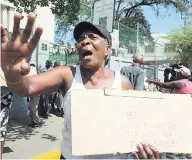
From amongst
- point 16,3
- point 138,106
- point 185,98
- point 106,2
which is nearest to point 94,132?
point 138,106

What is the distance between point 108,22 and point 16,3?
174 cm

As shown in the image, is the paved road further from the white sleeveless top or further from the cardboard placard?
the cardboard placard

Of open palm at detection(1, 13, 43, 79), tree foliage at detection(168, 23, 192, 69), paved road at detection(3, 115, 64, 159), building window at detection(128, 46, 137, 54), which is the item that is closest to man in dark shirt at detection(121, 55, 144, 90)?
paved road at detection(3, 115, 64, 159)

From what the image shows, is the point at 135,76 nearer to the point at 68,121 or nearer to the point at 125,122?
the point at 68,121

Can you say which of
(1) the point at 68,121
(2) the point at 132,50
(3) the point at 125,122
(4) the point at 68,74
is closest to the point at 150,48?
(2) the point at 132,50

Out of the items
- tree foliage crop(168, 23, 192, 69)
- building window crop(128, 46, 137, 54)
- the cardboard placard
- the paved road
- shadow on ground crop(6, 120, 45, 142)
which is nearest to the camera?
the cardboard placard

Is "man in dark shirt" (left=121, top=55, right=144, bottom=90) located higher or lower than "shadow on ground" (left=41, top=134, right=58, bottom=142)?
higher

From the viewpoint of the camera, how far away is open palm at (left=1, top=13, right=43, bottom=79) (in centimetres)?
167

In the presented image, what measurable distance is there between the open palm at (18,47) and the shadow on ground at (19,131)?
5.17m

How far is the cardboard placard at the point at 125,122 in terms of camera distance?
1.87 metres

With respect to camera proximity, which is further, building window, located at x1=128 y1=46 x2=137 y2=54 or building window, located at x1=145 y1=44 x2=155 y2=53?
building window, located at x1=145 y1=44 x2=155 y2=53

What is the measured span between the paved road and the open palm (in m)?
4.17

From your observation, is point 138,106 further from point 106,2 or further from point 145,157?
point 106,2

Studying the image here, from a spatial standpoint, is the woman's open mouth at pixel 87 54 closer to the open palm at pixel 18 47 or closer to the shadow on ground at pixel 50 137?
the open palm at pixel 18 47
